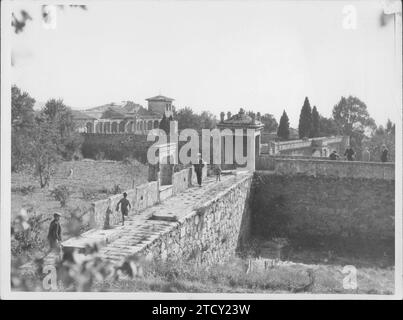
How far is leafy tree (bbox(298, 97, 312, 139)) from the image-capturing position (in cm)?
1215

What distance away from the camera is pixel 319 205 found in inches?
620

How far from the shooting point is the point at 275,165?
16609 millimetres

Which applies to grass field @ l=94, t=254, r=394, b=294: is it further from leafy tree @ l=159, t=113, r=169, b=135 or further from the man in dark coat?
the man in dark coat

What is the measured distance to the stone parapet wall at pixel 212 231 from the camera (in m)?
9.54

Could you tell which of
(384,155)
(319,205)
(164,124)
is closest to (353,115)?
(384,155)

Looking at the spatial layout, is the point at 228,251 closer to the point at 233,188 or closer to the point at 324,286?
the point at 233,188

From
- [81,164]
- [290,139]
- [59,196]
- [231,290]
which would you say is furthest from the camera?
[290,139]

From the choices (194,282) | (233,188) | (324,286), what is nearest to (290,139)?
(233,188)

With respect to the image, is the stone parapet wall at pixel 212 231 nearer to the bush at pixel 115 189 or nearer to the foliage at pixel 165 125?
the foliage at pixel 165 125

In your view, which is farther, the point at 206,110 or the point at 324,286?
the point at 206,110

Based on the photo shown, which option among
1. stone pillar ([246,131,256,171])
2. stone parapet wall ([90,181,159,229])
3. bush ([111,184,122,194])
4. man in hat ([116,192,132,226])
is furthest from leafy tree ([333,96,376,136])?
bush ([111,184,122,194])

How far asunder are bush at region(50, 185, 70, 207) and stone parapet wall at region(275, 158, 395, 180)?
7.19 metres
